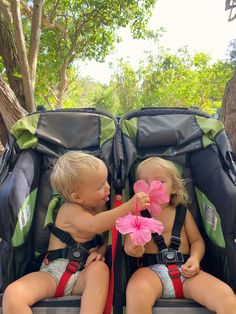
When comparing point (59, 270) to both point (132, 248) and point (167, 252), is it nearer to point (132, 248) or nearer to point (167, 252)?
A: point (132, 248)

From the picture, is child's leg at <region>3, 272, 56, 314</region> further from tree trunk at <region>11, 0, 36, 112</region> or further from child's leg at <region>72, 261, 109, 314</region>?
tree trunk at <region>11, 0, 36, 112</region>

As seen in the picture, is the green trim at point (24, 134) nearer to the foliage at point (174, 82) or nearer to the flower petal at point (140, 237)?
the flower petal at point (140, 237)

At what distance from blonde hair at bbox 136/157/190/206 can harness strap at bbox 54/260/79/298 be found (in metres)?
0.63

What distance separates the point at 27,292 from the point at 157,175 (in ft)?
3.03

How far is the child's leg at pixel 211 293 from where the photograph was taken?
1.56 m

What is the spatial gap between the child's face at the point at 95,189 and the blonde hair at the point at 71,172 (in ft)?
0.07

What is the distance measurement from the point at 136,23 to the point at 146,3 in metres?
0.42

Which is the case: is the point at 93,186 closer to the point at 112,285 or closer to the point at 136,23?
the point at 112,285

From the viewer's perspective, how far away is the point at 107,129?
238 cm

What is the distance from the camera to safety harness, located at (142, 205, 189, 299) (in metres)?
1.80

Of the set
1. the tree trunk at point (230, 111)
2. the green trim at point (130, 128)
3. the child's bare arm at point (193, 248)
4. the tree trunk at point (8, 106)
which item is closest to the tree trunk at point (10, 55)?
the tree trunk at point (8, 106)

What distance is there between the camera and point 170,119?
7.93ft

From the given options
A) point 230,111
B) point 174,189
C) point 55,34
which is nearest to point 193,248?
point 174,189

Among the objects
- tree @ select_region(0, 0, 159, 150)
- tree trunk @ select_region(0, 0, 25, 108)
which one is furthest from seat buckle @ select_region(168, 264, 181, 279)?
tree trunk @ select_region(0, 0, 25, 108)
